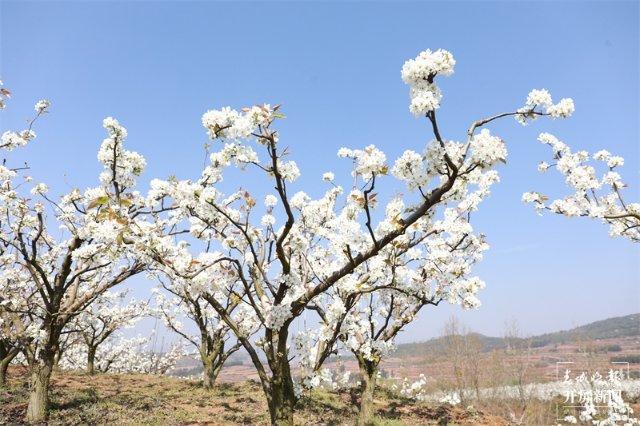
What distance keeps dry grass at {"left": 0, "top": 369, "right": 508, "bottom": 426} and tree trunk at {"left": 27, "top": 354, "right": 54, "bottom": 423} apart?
0.38 m

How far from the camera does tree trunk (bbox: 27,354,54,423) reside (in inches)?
448

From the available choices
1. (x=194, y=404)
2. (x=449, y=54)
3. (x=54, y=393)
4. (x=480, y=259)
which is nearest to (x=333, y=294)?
(x=480, y=259)

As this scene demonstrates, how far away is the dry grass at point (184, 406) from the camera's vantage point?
41.6 ft

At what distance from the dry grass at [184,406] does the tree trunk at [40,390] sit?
377 millimetres

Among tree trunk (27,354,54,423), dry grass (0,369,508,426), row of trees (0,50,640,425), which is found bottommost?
dry grass (0,369,508,426)

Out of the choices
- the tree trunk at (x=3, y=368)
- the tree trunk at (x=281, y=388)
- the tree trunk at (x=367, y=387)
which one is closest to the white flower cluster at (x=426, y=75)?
the tree trunk at (x=281, y=388)

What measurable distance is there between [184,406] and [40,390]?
15.8 ft

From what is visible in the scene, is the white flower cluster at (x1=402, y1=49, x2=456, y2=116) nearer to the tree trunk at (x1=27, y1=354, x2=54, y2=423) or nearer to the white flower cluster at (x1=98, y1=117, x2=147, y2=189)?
the white flower cluster at (x1=98, y1=117, x2=147, y2=189)

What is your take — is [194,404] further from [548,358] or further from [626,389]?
[548,358]

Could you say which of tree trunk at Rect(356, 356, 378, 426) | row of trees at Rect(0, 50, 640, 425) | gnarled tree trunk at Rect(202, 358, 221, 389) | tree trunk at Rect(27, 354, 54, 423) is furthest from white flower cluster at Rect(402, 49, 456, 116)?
gnarled tree trunk at Rect(202, 358, 221, 389)

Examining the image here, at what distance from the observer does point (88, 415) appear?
41.5 feet

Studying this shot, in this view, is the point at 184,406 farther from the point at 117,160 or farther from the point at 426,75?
the point at 426,75

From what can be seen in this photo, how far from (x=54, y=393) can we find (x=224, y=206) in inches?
526

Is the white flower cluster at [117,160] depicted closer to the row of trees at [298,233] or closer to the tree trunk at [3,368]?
the row of trees at [298,233]
